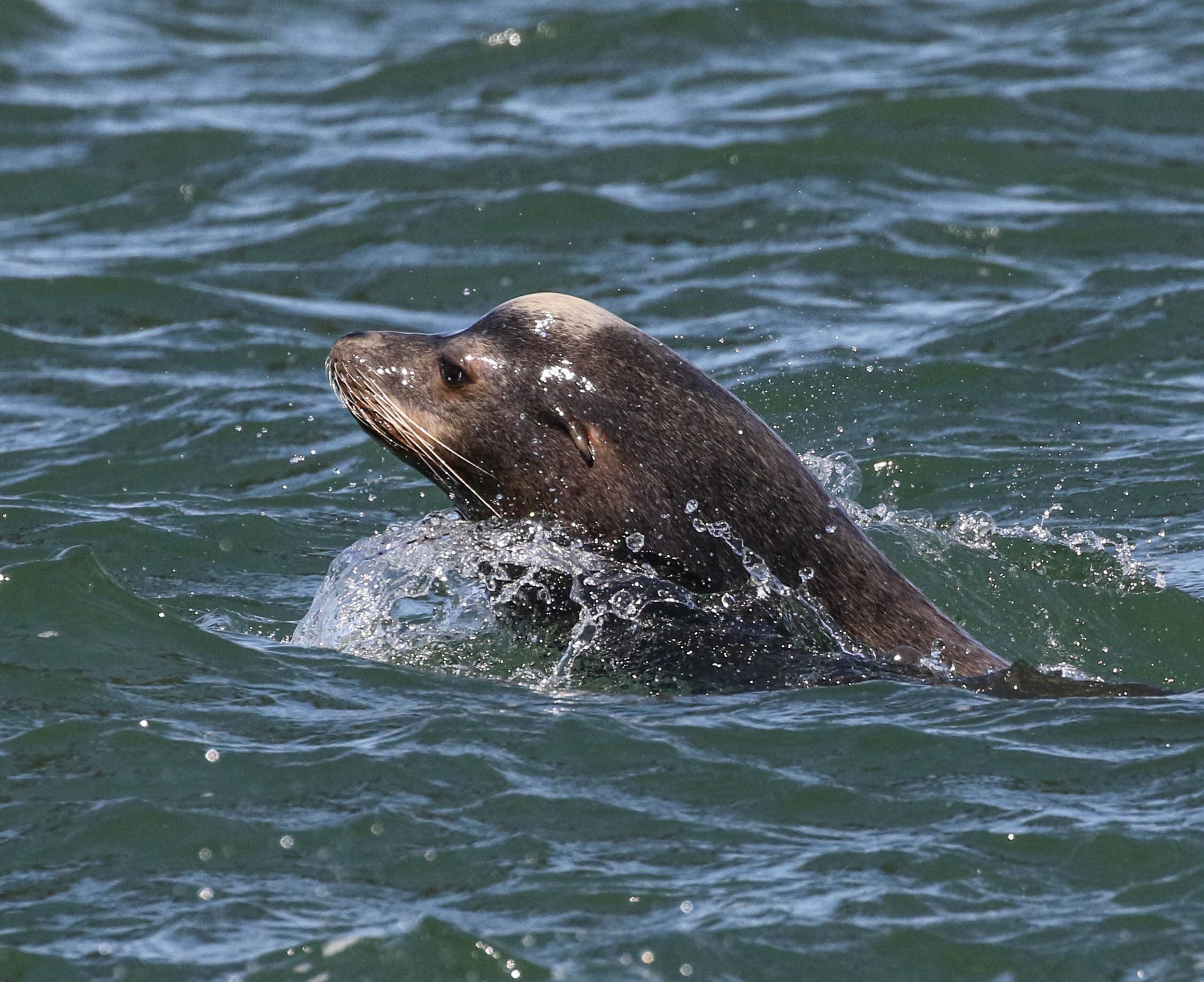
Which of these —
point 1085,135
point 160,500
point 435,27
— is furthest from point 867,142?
point 160,500

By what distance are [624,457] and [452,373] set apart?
798mm

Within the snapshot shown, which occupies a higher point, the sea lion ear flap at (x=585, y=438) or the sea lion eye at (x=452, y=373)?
the sea lion eye at (x=452, y=373)

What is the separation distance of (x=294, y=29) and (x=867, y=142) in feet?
24.8

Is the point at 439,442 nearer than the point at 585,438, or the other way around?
the point at 585,438

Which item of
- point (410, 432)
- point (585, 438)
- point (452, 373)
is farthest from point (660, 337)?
point (585, 438)

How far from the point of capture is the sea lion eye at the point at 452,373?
7.61 metres

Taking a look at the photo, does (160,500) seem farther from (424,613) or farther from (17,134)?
(17,134)

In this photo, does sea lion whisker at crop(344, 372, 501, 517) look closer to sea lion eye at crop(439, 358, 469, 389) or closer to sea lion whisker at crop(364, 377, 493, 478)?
sea lion whisker at crop(364, 377, 493, 478)

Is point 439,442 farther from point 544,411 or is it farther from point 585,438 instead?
point 585,438

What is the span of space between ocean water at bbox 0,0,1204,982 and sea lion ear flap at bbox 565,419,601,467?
2.45 feet

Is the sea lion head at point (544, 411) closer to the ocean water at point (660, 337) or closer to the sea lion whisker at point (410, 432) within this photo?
the sea lion whisker at point (410, 432)

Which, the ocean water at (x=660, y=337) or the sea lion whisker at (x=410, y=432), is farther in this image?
the sea lion whisker at (x=410, y=432)

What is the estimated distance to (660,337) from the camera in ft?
40.8

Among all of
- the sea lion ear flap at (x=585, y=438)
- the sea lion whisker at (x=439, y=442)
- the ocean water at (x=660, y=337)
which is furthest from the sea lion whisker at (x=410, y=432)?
the ocean water at (x=660, y=337)
